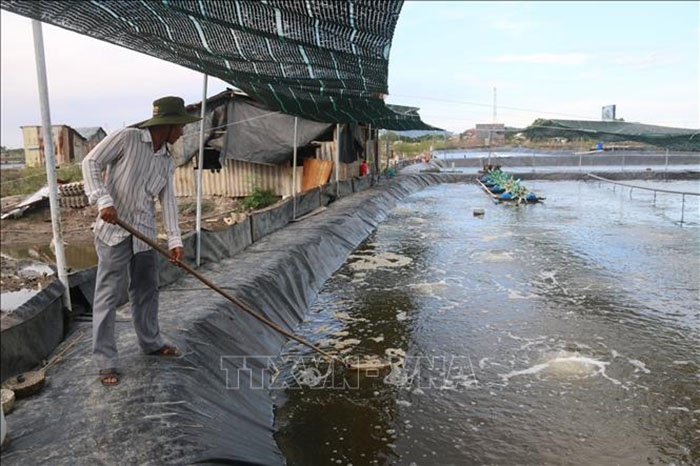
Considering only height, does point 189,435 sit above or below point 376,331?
above

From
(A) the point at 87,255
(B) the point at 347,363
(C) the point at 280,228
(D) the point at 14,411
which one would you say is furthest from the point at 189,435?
(A) the point at 87,255

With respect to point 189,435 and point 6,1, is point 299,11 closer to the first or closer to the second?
point 6,1

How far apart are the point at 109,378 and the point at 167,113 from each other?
5.65 feet

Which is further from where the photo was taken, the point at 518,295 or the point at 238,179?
the point at 238,179

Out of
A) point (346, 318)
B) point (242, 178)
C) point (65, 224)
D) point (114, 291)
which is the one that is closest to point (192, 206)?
point (242, 178)

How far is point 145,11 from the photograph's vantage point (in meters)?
3.03

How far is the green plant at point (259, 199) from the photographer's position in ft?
47.0

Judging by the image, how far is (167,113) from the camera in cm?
323

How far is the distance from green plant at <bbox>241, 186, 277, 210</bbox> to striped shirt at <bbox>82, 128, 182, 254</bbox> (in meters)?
11.0

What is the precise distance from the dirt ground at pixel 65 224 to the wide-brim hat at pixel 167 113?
7004 mm

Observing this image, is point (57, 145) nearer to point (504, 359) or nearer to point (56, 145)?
point (56, 145)

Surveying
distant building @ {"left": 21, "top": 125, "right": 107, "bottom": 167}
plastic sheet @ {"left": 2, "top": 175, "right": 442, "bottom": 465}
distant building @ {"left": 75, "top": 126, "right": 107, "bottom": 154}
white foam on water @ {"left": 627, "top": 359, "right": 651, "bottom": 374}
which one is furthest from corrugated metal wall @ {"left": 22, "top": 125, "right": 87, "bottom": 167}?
white foam on water @ {"left": 627, "top": 359, "right": 651, "bottom": 374}

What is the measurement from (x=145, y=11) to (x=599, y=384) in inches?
180

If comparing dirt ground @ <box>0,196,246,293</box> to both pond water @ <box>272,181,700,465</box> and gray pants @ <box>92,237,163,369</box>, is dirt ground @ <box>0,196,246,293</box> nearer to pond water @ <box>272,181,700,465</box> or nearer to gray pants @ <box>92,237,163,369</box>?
pond water @ <box>272,181,700,465</box>
